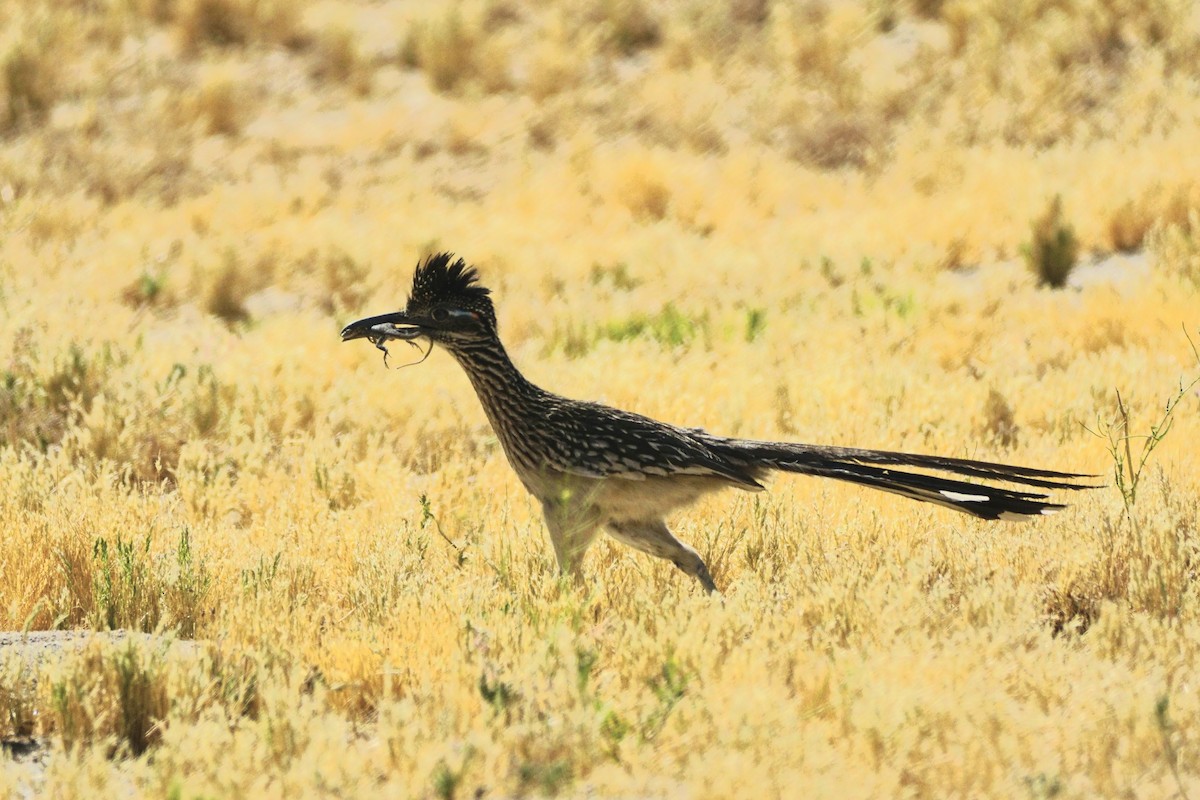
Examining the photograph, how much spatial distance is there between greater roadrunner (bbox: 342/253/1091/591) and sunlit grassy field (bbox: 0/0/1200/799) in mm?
278

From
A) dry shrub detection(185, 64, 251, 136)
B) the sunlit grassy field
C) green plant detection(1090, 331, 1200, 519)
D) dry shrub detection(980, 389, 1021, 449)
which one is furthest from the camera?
dry shrub detection(185, 64, 251, 136)

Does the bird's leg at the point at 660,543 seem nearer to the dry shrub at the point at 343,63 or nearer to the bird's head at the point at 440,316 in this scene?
the bird's head at the point at 440,316

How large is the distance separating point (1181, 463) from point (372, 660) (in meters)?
3.78

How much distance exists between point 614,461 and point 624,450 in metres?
0.06

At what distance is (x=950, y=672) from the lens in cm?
423

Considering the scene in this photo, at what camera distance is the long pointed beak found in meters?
5.27

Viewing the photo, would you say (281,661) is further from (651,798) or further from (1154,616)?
(1154,616)

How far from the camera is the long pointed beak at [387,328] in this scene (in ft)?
17.3

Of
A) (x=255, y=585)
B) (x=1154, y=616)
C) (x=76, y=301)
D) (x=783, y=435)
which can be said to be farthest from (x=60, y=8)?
(x=1154, y=616)

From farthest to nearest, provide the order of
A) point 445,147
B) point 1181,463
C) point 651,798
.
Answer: point 445,147 < point 1181,463 < point 651,798

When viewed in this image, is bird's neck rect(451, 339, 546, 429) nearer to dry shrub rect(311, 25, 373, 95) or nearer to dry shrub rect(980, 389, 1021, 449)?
dry shrub rect(980, 389, 1021, 449)

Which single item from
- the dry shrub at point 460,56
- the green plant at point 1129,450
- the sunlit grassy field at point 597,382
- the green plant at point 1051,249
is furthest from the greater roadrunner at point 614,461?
the dry shrub at point 460,56

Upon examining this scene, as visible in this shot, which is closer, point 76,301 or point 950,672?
point 950,672

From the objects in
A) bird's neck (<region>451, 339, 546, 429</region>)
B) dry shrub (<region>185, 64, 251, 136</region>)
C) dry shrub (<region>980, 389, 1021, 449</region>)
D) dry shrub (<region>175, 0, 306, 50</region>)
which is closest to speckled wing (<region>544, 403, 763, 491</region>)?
bird's neck (<region>451, 339, 546, 429</region>)
